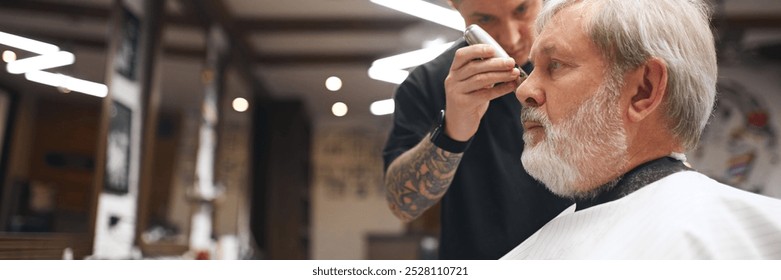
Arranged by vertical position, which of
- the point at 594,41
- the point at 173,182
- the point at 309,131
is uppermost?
the point at 594,41

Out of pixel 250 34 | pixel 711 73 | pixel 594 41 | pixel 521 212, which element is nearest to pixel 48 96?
pixel 250 34

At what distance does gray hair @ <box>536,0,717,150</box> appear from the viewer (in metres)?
0.96

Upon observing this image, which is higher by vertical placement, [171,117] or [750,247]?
[171,117]

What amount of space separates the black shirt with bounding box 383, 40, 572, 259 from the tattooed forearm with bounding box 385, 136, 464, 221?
0.05 meters

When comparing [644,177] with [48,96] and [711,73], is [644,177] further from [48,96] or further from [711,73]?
[48,96]

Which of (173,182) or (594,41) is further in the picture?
(173,182)

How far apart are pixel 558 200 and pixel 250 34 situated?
122 centimetres

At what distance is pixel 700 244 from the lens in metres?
0.89

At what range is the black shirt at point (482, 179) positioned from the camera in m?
1.20

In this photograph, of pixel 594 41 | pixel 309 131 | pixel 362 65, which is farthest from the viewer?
pixel 309 131

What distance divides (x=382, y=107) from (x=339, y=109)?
0.85 feet

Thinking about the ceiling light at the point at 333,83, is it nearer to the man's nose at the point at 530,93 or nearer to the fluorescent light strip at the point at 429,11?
the fluorescent light strip at the point at 429,11

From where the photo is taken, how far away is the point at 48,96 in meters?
2.00

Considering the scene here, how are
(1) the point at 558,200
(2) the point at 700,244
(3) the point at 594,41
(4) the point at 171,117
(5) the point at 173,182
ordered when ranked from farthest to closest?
(5) the point at 173,182 < (4) the point at 171,117 < (1) the point at 558,200 < (3) the point at 594,41 < (2) the point at 700,244
